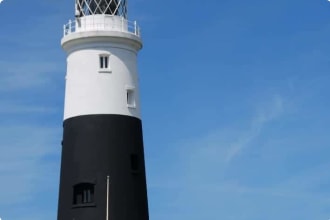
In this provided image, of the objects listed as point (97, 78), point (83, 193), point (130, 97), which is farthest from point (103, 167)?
point (97, 78)

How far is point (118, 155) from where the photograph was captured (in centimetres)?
4644

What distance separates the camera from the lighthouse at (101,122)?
1818 inches

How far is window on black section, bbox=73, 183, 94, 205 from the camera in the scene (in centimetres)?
4622

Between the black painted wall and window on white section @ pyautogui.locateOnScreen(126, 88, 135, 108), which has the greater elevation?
window on white section @ pyautogui.locateOnScreen(126, 88, 135, 108)

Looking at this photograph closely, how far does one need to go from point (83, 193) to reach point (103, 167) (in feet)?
4.08

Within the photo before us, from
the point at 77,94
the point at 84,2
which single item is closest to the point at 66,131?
the point at 77,94

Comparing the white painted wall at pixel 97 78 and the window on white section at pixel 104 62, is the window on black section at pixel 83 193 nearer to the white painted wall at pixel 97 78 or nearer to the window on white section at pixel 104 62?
the white painted wall at pixel 97 78

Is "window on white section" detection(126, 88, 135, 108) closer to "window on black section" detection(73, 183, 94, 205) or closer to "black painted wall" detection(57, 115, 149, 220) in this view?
"black painted wall" detection(57, 115, 149, 220)

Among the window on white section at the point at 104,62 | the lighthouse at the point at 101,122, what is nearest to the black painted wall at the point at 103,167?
the lighthouse at the point at 101,122

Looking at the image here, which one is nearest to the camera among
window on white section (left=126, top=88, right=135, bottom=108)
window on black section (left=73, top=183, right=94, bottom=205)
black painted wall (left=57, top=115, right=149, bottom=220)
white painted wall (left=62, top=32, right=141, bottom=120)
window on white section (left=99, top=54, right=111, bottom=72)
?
black painted wall (left=57, top=115, right=149, bottom=220)

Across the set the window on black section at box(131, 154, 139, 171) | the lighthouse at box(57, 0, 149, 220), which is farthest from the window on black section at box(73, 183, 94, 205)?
the window on black section at box(131, 154, 139, 171)

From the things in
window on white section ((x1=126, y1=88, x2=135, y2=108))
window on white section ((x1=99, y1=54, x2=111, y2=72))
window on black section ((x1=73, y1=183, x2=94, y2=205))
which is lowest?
window on black section ((x1=73, y1=183, x2=94, y2=205))

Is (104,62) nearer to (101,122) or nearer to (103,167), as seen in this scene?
(101,122)

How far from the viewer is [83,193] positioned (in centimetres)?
4634
